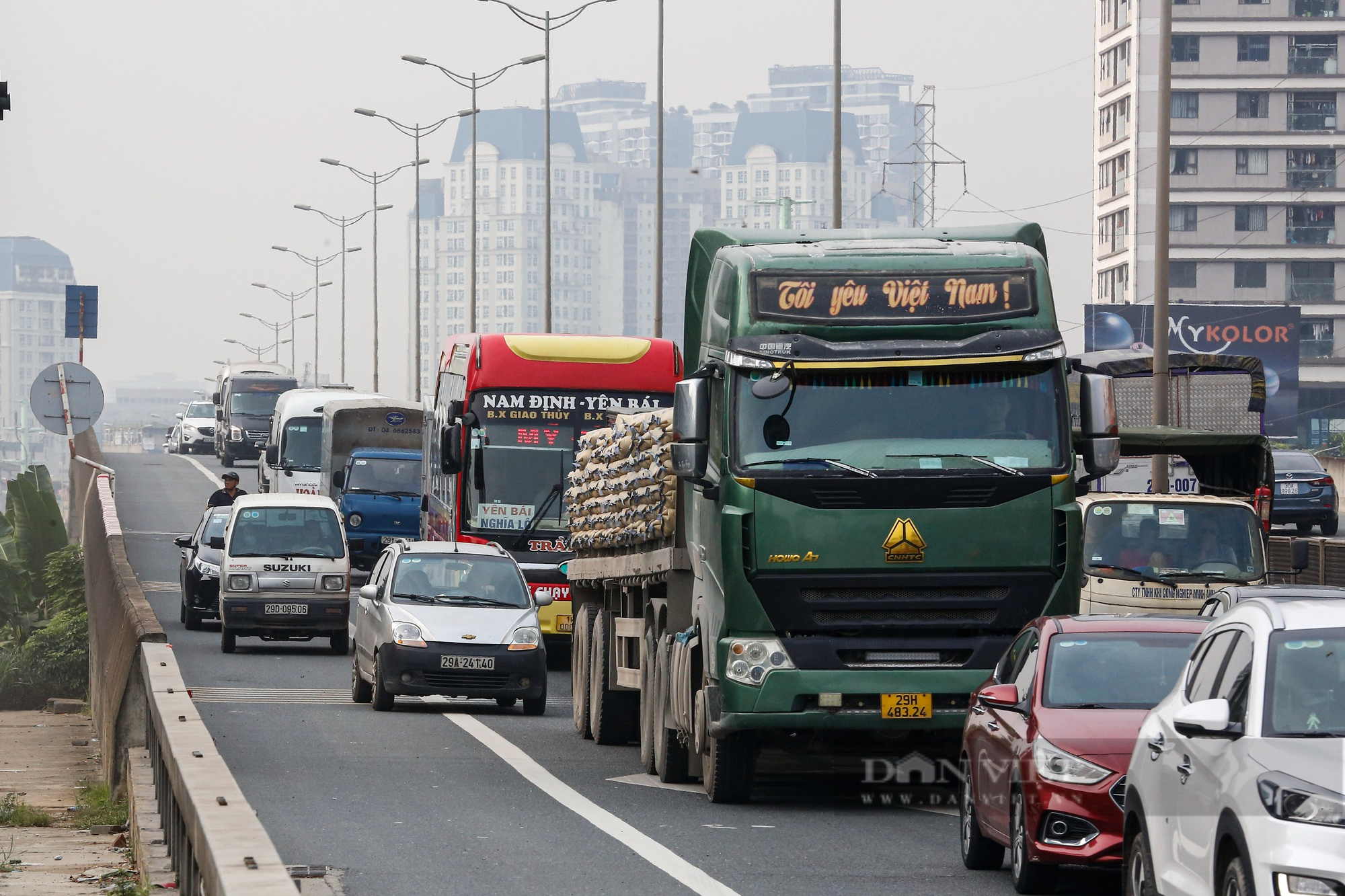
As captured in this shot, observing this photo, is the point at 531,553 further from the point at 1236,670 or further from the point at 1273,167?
the point at 1273,167

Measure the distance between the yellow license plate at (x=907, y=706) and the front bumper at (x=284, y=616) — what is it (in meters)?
16.5

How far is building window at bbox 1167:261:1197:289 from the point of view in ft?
377

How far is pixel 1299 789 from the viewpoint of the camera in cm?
694

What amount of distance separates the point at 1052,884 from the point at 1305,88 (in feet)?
354

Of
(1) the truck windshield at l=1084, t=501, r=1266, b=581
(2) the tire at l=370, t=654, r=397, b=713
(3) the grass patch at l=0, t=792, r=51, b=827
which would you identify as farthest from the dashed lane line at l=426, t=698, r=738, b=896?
(1) the truck windshield at l=1084, t=501, r=1266, b=581

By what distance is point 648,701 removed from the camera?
16.5 metres

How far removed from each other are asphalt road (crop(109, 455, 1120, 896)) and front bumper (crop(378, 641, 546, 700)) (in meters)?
0.30

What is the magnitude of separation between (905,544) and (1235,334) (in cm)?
6807

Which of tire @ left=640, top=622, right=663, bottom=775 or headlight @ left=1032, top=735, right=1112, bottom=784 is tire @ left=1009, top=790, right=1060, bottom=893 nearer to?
headlight @ left=1032, top=735, right=1112, bottom=784

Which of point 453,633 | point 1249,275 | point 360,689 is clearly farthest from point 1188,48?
point 453,633

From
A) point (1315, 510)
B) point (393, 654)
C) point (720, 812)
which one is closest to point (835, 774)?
point (720, 812)

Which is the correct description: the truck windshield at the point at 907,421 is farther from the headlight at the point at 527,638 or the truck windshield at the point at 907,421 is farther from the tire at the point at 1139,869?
the headlight at the point at 527,638

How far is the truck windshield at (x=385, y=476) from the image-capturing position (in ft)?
133

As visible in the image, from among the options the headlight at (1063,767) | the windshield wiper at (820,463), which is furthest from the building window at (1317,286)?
the headlight at (1063,767)
